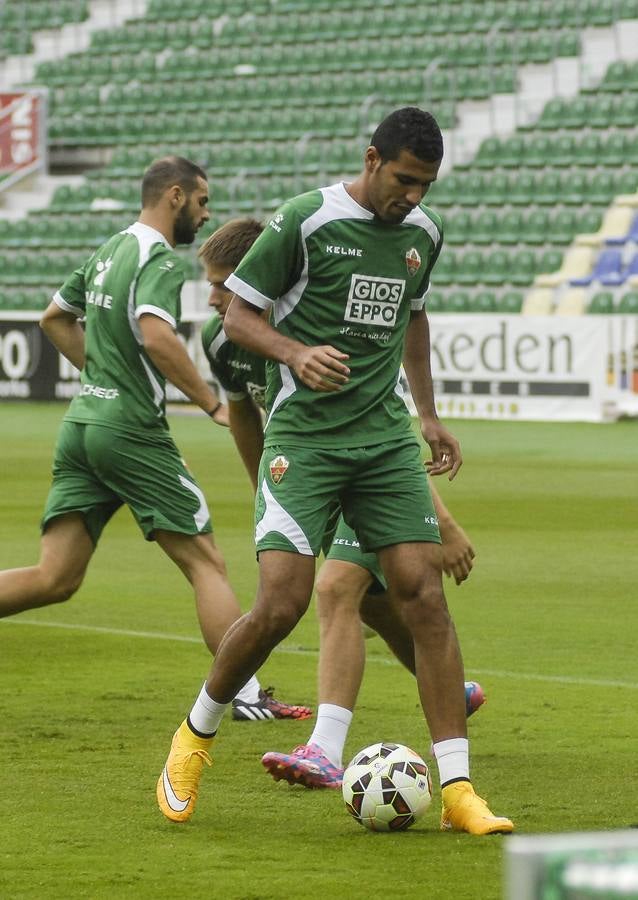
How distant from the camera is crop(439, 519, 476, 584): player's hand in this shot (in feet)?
18.0

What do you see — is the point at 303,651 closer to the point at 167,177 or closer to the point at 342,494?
the point at 167,177

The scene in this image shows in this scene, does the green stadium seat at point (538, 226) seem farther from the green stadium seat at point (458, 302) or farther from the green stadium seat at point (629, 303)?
the green stadium seat at point (629, 303)

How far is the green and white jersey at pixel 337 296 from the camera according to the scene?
4.94 meters

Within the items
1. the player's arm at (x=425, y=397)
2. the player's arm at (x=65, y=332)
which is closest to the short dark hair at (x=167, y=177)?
the player's arm at (x=65, y=332)

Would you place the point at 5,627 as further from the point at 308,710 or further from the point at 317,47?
the point at 317,47

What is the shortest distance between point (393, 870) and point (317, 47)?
31095 millimetres

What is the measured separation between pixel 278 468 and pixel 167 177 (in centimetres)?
204

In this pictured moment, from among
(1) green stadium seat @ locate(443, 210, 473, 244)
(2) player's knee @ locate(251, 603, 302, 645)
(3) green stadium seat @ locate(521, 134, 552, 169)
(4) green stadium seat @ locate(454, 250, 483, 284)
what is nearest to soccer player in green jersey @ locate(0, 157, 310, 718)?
(2) player's knee @ locate(251, 603, 302, 645)

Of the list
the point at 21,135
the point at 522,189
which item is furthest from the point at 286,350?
the point at 21,135

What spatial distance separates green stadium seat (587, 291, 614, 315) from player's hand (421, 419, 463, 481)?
22138 millimetres

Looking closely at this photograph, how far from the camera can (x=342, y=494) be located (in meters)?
5.09

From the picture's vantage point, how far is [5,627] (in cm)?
938

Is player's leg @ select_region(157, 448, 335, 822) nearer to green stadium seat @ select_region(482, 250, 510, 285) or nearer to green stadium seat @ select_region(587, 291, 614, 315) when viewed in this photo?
green stadium seat @ select_region(587, 291, 614, 315)

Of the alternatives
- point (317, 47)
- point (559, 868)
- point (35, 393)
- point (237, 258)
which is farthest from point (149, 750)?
point (317, 47)
